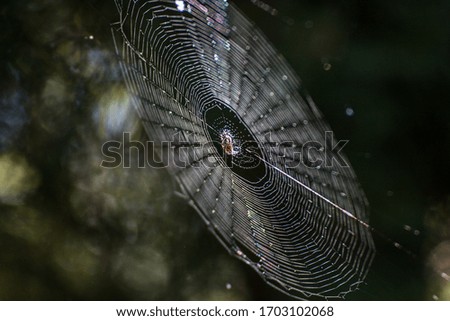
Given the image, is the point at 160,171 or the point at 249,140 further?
the point at 160,171

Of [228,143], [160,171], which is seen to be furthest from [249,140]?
[160,171]

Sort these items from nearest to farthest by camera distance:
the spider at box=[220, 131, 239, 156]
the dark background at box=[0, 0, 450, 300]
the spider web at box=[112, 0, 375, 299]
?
the spider web at box=[112, 0, 375, 299]
the dark background at box=[0, 0, 450, 300]
the spider at box=[220, 131, 239, 156]

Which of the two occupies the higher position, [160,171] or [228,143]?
[228,143]

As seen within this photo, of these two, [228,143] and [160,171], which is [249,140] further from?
[160,171]

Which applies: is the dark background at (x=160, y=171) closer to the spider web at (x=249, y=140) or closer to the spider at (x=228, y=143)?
the spider web at (x=249, y=140)

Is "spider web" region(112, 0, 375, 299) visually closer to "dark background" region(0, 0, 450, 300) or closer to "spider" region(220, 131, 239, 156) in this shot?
"spider" region(220, 131, 239, 156)

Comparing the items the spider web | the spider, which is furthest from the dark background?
the spider

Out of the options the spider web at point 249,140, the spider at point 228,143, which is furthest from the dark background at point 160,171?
the spider at point 228,143
